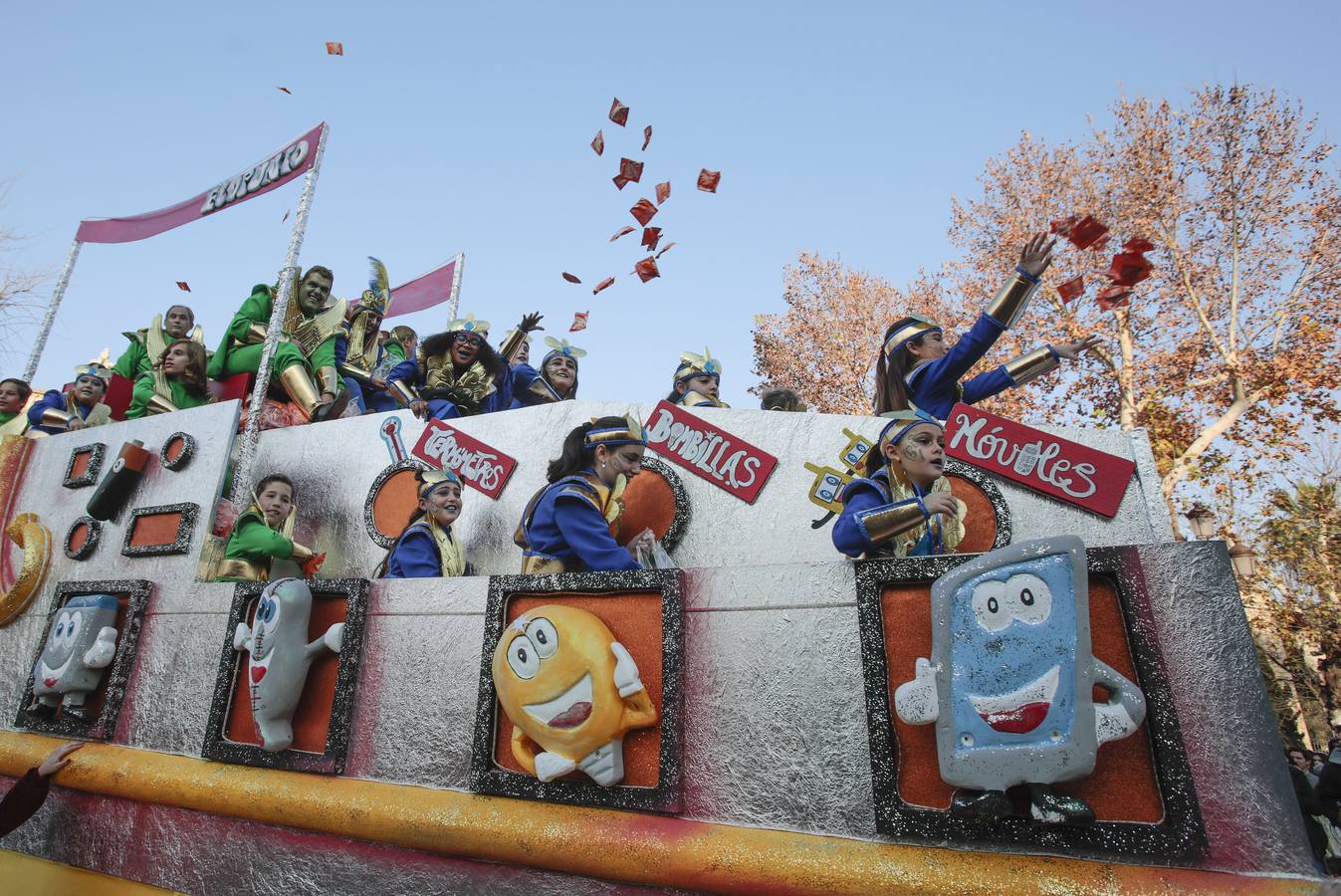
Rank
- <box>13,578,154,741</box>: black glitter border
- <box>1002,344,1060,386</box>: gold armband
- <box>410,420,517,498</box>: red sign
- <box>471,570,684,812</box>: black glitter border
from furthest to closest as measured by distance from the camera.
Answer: <box>410,420,517,498</box>: red sign < <box>1002,344,1060,386</box>: gold armband < <box>13,578,154,741</box>: black glitter border < <box>471,570,684,812</box>: black glitter border

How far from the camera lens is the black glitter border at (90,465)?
13.9ft

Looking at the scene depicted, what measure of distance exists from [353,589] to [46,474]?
9.77 feet

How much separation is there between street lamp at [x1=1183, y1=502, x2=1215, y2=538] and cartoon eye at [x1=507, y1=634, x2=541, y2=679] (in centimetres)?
1245

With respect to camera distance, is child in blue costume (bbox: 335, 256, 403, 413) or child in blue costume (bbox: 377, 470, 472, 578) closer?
child in blue costume (bbox: 377, 470, 472, 578)

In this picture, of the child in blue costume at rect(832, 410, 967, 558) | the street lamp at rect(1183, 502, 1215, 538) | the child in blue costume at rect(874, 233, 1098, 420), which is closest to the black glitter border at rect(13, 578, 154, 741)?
the child in blue costume at rect(832, 410, 967, 558)

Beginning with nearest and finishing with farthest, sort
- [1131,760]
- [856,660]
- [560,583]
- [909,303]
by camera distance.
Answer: [1131,760] → [856,660] → [560,583] → [909,303]

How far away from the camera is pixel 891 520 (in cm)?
232

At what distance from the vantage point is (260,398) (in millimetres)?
4414

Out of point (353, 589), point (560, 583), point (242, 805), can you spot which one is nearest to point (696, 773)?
point (560, 583)

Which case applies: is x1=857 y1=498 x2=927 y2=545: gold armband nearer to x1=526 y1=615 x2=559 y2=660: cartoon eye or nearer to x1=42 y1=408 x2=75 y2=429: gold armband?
x1=526 y1=615 x2=559 y2=660: cartoon eye

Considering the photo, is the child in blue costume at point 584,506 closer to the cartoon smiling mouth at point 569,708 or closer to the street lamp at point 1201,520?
the cartoon smiling mouth at point 569,708

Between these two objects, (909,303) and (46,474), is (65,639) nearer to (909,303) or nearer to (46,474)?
(46,474)

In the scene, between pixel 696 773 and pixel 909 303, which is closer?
pixel 696 773

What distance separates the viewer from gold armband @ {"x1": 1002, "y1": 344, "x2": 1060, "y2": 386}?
3748 millimetres
